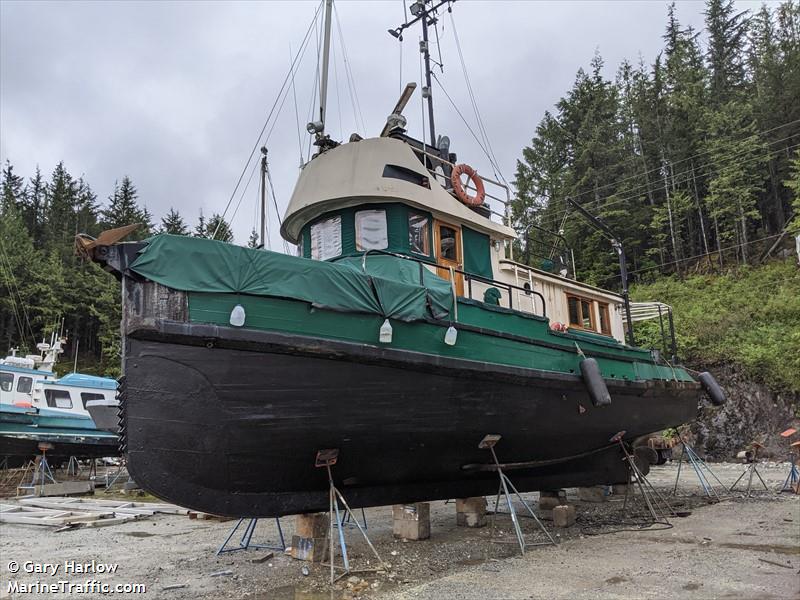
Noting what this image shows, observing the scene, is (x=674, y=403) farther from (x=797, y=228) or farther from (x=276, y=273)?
(x=797, y=228)

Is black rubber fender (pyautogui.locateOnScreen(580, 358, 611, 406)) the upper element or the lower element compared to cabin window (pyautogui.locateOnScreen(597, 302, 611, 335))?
lower

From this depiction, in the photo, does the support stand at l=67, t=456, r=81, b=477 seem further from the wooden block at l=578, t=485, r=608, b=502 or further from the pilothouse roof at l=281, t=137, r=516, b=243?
the wooden block at l=578, t=485, r=608, b=502

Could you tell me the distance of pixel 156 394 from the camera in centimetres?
513

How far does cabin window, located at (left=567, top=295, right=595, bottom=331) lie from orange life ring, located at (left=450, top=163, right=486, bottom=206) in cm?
260

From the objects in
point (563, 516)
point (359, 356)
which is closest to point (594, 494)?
point (563, 516)

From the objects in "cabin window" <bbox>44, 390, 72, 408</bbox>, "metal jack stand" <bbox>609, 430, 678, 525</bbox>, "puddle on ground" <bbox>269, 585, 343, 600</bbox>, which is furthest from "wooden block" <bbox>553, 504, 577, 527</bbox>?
"cabin window" <bbox>44, 390, 72, 408</bbox>

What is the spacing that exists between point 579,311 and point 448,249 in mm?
3189

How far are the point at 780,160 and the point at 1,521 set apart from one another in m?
39.1

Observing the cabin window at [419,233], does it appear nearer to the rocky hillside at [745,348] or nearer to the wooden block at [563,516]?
the wooden block at [563,516]

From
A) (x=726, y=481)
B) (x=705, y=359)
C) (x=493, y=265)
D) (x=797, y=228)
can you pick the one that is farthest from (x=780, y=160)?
(x=493, y=265)

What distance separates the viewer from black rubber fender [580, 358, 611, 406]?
812cm

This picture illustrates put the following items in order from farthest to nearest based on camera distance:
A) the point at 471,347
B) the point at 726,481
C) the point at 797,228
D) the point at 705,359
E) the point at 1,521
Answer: the point at 797,228
the point at 705,359
the point at 726,481
the point at 1,521
the point at 471,347

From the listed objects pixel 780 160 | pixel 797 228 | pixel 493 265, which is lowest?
pixel 493 265

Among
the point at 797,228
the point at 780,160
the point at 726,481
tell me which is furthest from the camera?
the point at 780,160
